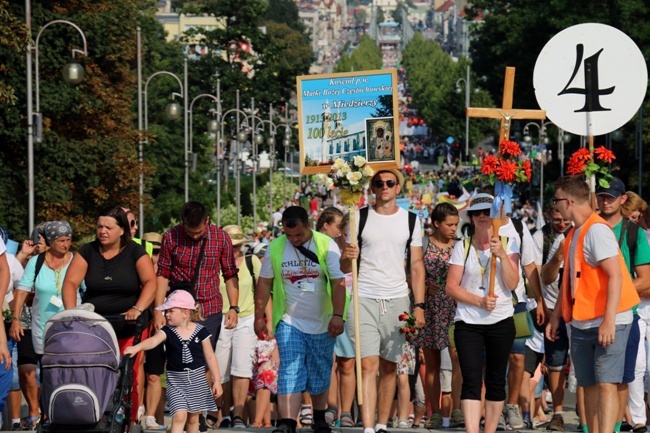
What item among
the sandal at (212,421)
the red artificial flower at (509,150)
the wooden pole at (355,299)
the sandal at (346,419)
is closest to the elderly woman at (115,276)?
the wooden pole at (355,299)

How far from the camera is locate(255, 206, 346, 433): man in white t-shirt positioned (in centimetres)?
1157

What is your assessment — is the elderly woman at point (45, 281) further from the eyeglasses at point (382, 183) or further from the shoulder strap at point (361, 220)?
the eyeglasses at point (382, 183)

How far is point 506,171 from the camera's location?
411 inches

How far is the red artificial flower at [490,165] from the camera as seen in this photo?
34.2ft

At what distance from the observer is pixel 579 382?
33.4 feet

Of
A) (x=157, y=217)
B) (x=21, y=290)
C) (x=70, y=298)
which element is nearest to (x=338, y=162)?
(x=70, y=298)

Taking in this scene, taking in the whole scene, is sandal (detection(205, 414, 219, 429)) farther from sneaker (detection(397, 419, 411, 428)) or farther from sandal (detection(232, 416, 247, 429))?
sneaker (detection(397, 419, 411, 428))

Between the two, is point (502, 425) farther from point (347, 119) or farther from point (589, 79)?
point (589, 79)

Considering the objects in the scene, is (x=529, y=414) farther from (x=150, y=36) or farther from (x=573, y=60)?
(x=150, y=36)

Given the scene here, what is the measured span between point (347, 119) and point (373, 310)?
1.64 metres

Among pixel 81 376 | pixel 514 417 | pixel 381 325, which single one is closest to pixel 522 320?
pixel 514 417

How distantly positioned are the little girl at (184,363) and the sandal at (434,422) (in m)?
2.60

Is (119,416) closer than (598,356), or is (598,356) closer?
(598,356)

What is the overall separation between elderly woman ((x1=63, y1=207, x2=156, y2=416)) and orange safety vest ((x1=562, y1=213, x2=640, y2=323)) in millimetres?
3210
